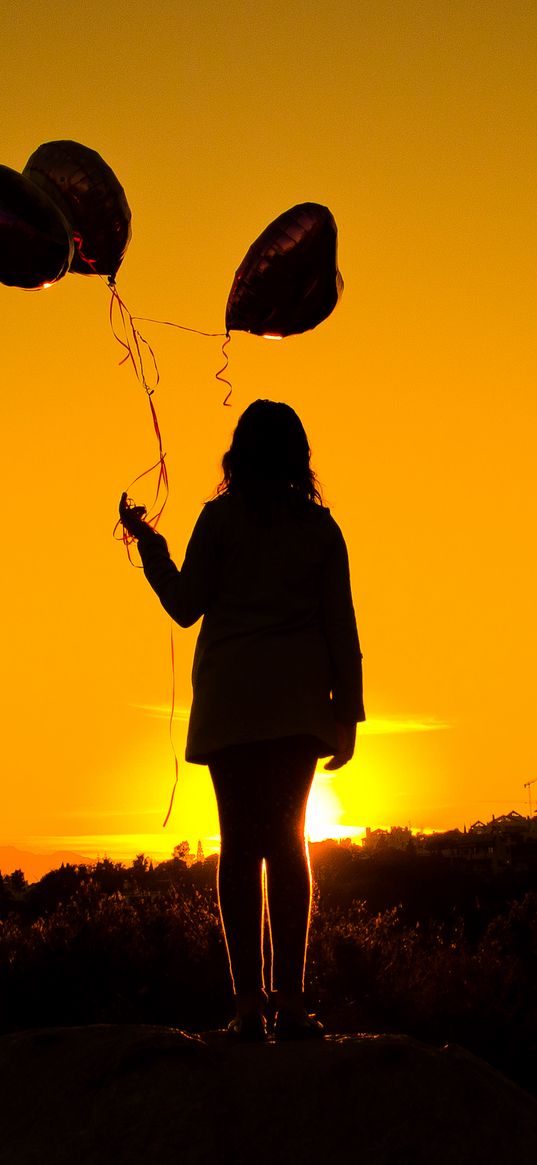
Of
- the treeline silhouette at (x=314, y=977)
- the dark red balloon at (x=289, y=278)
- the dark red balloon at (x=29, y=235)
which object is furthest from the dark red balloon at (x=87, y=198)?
the treeline silhouette at (x=314, y=977)

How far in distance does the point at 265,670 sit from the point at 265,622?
0.18 m

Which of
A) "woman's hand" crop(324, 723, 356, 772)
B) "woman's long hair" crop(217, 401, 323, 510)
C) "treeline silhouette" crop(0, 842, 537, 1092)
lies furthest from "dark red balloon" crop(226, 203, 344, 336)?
"treeline silhouette" crop(0, 842, 537, 1092)

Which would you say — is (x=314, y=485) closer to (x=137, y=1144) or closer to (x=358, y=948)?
(x=137, y=1144)

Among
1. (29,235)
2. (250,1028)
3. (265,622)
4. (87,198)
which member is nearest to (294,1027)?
(250,1028)

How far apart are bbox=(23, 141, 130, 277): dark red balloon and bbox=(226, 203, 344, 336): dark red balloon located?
80 cm

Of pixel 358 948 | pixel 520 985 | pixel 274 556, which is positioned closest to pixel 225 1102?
pixel 274 556

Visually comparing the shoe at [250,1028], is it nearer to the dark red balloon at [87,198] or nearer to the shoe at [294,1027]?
the shoe at [294,1027]

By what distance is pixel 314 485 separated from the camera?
4.54m

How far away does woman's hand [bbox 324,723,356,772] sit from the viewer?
432 cm

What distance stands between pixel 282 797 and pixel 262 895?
0.36 metres

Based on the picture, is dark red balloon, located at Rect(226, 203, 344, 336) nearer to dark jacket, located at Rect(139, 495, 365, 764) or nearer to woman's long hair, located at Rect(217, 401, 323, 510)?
woman's long hair, located at Rect(217, 401, 323, 510)

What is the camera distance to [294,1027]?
4.03 meters

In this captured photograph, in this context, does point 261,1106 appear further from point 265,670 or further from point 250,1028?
point 265,670

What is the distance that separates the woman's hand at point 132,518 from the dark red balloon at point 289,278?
1.51 m
